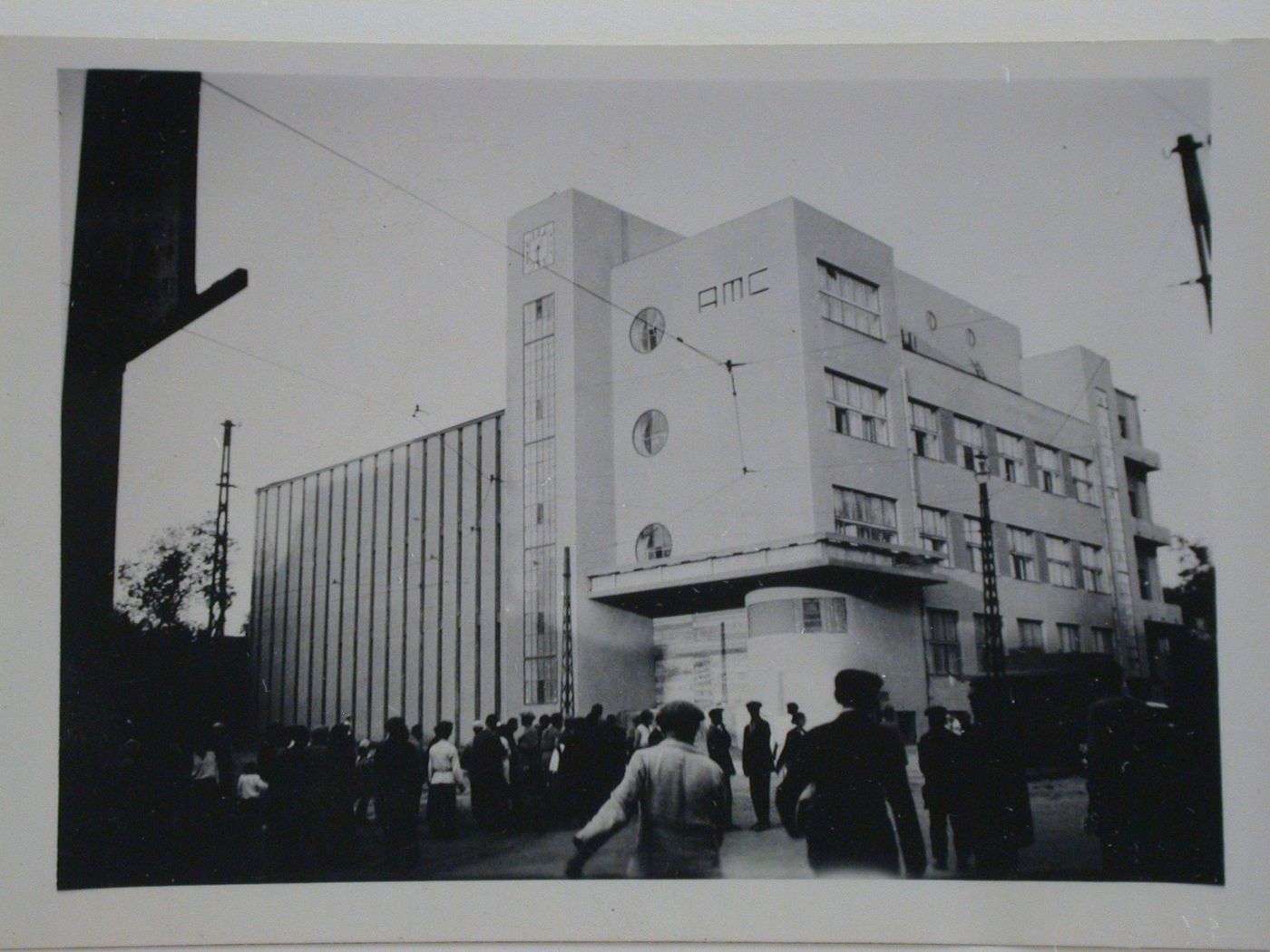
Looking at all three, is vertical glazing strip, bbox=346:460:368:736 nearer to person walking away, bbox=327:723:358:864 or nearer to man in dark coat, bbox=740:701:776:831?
person walking away, bbox=327:723:358:864

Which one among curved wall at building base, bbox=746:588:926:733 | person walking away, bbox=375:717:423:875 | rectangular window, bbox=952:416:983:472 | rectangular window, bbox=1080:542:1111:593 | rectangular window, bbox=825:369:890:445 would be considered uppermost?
rectangular window, bbox=825:369:890:445

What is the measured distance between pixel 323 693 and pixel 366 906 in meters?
0.88

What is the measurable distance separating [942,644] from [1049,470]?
A: 37.2 inches

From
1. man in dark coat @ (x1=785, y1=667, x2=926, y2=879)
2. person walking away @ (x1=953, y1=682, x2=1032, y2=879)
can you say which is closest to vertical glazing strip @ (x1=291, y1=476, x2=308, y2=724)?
man in dark coat @ (x1=785, y1=667, x2=926, y2=879)

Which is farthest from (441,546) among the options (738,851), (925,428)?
(925,428)

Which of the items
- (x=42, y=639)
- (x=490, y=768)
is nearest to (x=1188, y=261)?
(x=490, y=768)

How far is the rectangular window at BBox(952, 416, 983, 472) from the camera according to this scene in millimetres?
4316

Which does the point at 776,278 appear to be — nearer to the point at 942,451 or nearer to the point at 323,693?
the point at 942,451

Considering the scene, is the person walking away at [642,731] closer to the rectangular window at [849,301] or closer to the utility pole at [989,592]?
the utility pole at [989,592]

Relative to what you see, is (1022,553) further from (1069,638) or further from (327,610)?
(327,610)

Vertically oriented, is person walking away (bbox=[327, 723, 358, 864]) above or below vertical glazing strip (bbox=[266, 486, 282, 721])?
below

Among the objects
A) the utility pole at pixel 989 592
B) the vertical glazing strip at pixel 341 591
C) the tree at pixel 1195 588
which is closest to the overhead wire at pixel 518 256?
the vertical glazing strip at pixel 341 591

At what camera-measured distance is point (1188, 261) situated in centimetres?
411

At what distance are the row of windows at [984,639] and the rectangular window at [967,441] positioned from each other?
63 cm
